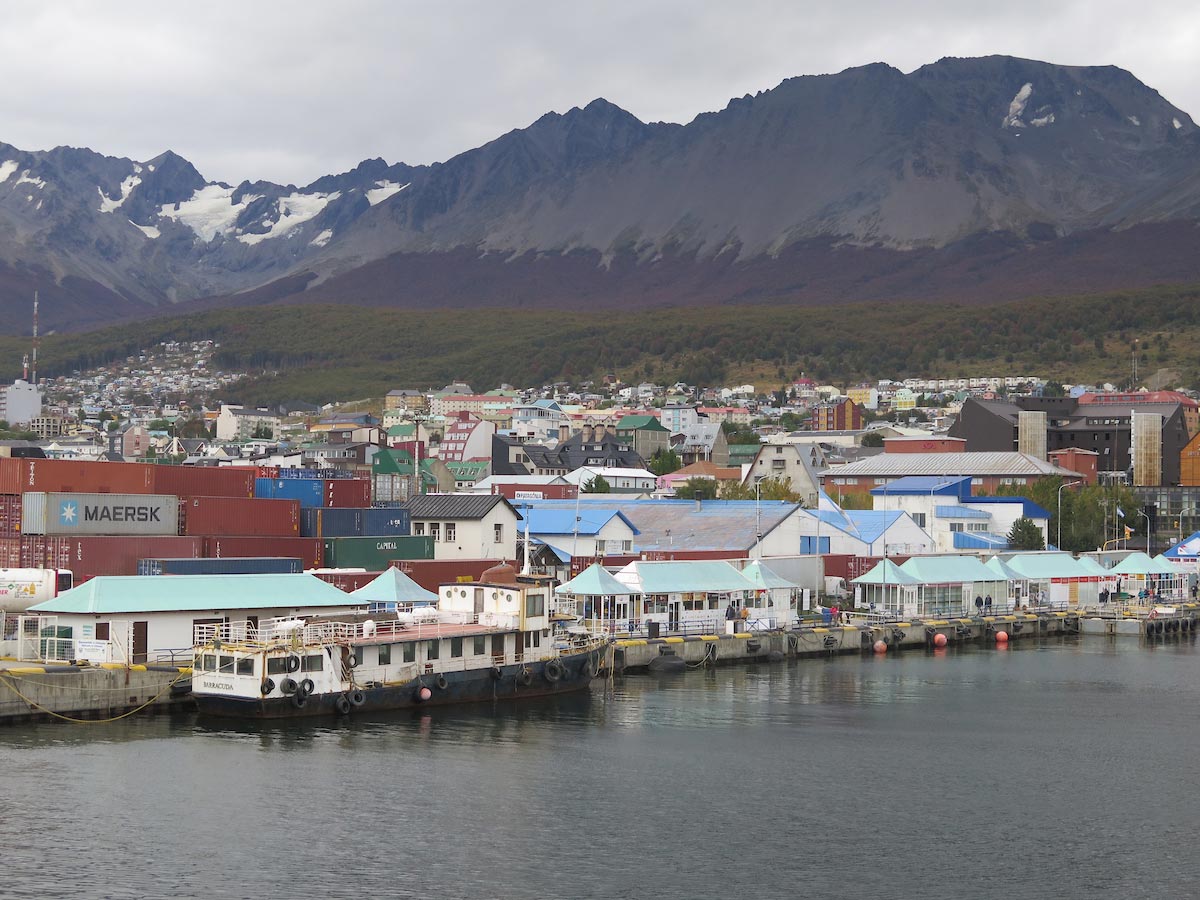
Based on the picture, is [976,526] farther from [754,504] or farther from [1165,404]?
[1165,404]

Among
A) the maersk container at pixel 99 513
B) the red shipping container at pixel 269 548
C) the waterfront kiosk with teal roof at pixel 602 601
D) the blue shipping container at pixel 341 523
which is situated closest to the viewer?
the maersk container at pixel 99 513

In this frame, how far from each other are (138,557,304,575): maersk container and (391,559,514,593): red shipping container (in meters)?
5.20

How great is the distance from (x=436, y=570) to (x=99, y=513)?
14.0m

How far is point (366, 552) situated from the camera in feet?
222

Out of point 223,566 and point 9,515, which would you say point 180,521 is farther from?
point 9,515

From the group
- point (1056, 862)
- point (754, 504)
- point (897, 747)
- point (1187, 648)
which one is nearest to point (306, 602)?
point (897, 747)

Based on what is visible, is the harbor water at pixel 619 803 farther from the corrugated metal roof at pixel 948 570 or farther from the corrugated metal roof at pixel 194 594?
the corrugated metal roof at pixel 948 570

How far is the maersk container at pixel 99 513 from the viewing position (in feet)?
194

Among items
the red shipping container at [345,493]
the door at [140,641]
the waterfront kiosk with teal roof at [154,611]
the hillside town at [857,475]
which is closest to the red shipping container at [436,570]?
the hillside town at [857,475]

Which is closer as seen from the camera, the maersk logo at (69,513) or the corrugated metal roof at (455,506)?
the maersk logo at (69,513)

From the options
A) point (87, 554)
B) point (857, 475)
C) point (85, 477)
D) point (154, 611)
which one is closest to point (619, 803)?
point (154, 611)

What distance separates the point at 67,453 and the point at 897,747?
143965mm

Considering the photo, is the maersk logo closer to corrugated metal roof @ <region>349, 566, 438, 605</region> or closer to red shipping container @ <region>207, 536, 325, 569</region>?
red shipping container @ <region>207, 536, 325, 569</region>

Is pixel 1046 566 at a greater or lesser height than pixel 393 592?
greater
